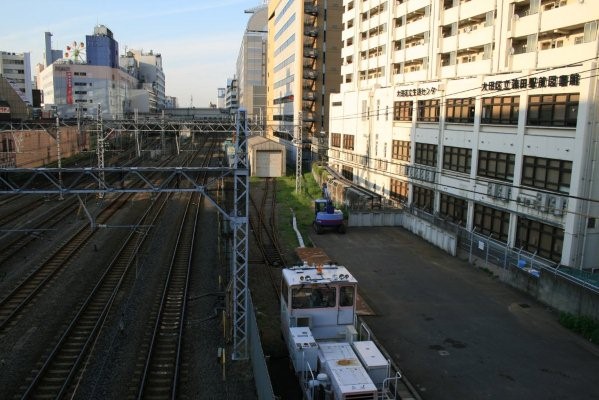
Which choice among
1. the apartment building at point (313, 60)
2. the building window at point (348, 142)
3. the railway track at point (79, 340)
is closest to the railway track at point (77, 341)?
the railway track at point (79, 340)

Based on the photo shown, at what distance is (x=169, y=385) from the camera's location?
40.3 feet

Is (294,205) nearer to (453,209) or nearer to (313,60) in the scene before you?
(453,209)

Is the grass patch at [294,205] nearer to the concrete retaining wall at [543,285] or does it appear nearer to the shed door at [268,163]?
the shed door at [268,163]

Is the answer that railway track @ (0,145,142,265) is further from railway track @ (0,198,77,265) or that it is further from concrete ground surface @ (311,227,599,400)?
concrete ground surface @ (311,227,599,400)

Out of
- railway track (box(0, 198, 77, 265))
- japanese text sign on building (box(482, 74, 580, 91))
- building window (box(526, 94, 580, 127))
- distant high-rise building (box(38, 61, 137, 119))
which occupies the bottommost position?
railway track (box(0, 198, 77, 265))

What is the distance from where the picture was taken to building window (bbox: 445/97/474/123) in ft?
88.7

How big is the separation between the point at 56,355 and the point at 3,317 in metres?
3.69

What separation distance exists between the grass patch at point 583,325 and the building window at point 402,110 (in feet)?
64.6

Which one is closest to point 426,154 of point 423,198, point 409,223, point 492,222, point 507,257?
point 423,198

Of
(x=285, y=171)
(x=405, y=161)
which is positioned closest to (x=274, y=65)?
(x=285, y=171)

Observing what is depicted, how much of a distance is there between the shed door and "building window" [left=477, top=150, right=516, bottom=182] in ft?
96.0

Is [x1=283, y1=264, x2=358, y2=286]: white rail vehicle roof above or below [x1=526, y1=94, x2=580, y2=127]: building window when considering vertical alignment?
below

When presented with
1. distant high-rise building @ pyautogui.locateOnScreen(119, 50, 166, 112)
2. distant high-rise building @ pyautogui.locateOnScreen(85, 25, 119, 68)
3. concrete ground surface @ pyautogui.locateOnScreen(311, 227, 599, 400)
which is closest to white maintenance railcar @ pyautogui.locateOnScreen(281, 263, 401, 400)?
concrete ground surface @ pyautogui.locateOnScreen(311, 227, 599, 400)

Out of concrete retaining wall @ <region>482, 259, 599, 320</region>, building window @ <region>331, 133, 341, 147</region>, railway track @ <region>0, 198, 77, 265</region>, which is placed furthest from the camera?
building window @ <region>331, 133, 341, 147</region>
